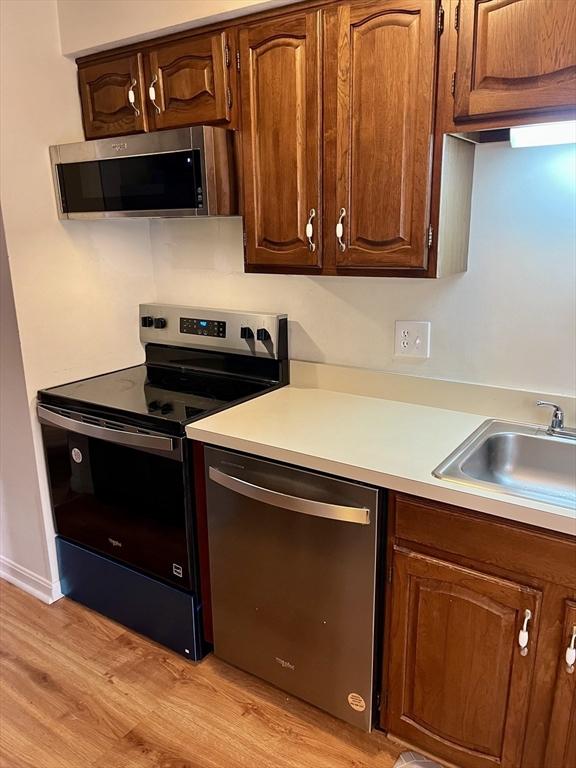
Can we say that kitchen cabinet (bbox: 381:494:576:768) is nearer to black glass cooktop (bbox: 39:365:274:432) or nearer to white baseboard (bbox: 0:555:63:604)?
black glass cooktop (bbox: 39:365:274:432)

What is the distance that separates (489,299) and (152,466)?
4.04 ft

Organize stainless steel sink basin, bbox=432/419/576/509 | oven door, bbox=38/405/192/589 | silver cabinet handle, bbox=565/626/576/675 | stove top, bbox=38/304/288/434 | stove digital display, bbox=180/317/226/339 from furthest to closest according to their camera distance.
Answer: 1. stove digital display, bbox=180/317/226/339
2. stove top, bbox=38/304/288/434
3. oven door, bbox=38/405/192/589
4. stainless steel sink basin, bbox=432/419/576/509
5. silver cabinet handle, bbox=565/626/576/675

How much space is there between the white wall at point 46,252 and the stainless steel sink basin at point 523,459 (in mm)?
1569

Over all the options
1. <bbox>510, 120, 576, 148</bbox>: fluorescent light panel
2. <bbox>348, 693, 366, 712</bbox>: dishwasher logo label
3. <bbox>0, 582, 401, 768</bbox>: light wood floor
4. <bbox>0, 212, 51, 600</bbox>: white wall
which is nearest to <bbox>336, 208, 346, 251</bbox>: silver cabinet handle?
<bbox>510, 120, 576, 148</bbox>: fluorescent light panel

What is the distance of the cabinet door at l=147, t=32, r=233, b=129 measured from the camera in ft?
5.95

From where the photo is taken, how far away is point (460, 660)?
1472mm

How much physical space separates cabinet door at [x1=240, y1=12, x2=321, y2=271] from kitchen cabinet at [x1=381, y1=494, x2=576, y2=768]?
0.87 m

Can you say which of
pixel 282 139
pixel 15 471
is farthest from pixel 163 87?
pixel 15 471

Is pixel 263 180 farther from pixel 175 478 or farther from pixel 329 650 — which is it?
pixel 329 650

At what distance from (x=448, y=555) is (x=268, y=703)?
89 cm

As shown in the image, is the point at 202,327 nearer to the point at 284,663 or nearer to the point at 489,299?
the point at 489,299

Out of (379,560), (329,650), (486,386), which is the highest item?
(486,386)

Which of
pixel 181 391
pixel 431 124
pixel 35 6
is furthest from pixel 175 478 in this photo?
pixel 35 6

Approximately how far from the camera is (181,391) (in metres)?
2.25
